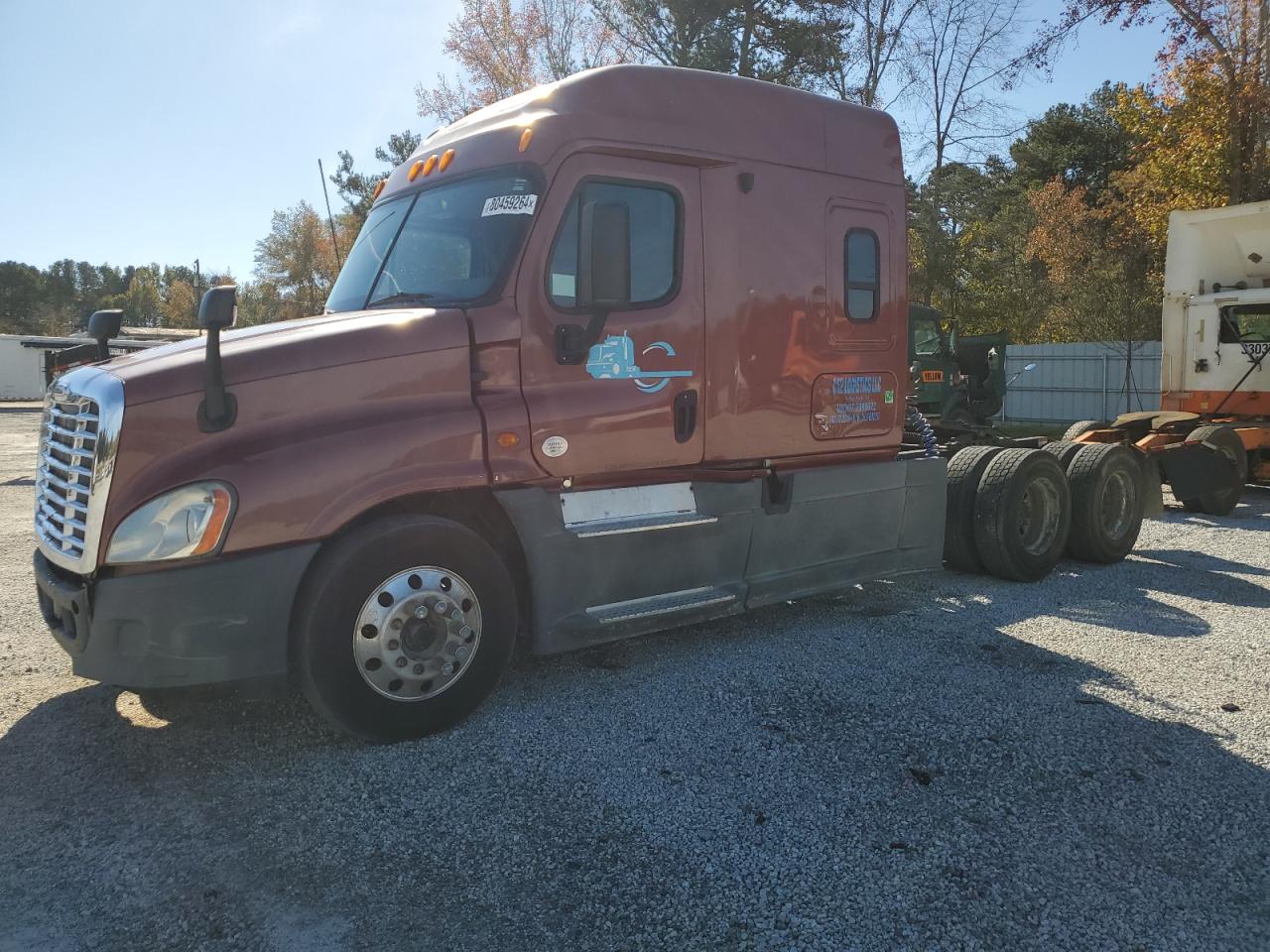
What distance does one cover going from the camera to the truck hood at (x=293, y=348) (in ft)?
11.9

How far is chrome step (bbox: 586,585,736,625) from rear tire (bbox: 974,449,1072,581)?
2.75 meters

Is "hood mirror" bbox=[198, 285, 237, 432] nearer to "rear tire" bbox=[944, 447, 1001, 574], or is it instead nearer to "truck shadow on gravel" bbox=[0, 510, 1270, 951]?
"truck shadow on gravel" bbox=[0, 510, 1270, 951]

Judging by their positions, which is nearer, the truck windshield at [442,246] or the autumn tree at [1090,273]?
the truck windshield at [442,246]

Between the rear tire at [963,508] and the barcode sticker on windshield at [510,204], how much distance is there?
4.14m

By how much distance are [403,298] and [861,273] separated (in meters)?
2.84

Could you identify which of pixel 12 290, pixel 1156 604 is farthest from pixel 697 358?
pixel 12 290

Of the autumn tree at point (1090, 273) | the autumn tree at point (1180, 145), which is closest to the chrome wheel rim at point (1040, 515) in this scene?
the autumn tree at point (1180, 145)

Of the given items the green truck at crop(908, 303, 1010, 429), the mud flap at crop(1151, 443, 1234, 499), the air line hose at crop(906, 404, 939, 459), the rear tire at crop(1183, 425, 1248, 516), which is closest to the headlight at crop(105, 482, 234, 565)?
the air line hose at crop(906, 404, 939, 459)

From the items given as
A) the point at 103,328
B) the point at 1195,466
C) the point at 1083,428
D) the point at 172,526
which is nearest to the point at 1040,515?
the point at 1195,466

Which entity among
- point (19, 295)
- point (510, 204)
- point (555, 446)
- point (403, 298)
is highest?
point (19, 295)

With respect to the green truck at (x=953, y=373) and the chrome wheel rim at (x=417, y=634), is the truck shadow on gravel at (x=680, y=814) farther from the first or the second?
the green truck at (x=953, y=373)

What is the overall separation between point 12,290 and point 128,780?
108 m

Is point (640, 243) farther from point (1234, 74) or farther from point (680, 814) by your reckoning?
point (1234, 74)

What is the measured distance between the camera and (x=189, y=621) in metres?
3.53
